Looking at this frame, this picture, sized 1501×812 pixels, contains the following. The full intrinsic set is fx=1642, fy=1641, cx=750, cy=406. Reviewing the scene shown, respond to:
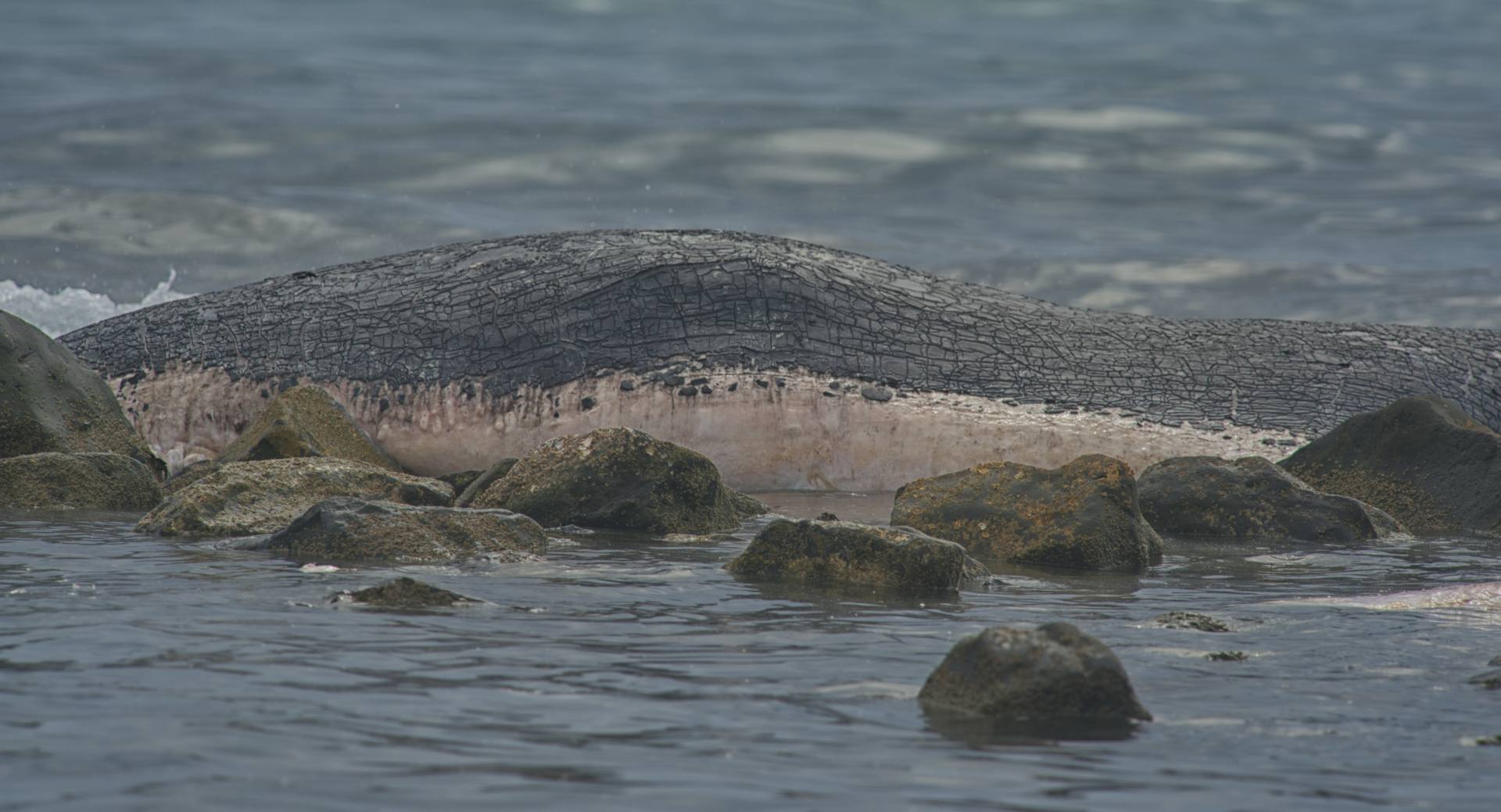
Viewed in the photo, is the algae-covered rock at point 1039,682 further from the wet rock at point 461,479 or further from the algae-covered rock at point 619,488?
the wet rock at point 461,479

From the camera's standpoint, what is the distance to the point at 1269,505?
7.57m

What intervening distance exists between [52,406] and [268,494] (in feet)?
7.74

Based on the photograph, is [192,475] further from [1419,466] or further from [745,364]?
[1419,466]

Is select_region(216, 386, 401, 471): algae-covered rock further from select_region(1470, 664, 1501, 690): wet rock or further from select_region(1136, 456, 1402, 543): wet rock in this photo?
select_region(1470, 664, 1501, 690): wet rock

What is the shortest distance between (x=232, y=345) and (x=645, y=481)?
4067mm

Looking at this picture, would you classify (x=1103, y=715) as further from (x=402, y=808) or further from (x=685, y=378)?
(x=685, y=378)

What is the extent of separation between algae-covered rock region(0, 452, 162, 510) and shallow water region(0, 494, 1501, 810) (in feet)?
6.44

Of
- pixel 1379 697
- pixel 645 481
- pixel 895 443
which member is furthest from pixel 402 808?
pixel 895 443

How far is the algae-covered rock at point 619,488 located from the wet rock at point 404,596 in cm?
237

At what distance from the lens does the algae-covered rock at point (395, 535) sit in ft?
19.2

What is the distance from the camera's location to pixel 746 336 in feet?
31.9

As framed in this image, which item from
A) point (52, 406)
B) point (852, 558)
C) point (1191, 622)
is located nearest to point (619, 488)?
point (852, 558)

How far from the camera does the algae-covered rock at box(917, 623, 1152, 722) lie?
3.58 m

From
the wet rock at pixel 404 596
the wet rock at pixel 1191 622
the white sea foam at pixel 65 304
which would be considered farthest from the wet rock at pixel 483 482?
the white sea foam at pixel 65 304
